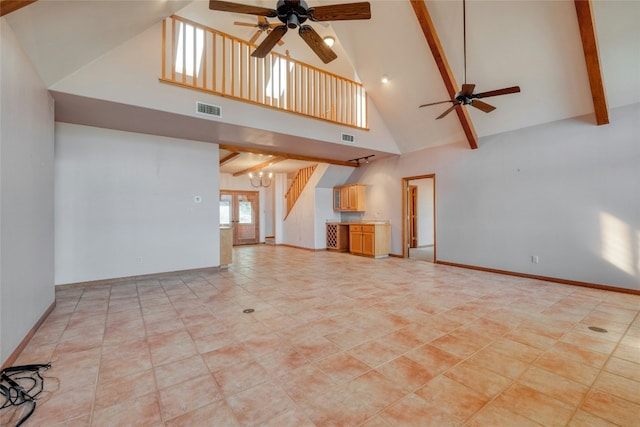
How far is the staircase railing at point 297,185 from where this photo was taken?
9.44m

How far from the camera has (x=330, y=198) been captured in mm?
9461

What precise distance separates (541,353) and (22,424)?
3747 millimetres

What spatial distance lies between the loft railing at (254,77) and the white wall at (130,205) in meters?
1.48

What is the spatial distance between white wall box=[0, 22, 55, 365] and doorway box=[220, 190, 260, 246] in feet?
23.3

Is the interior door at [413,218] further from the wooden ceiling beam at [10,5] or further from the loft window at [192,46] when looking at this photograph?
the wooden ceiling beam at [10,5]

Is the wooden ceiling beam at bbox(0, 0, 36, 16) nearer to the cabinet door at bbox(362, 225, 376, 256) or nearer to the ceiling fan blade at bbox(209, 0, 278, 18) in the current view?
the ceiling fan blade at bbox(209, 0, 278, 18)

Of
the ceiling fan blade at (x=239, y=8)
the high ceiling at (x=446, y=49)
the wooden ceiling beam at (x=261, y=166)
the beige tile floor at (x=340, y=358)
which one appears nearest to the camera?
the beige tile floor at (x=340, y=358)

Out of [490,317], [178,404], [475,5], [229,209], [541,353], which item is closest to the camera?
[178,404]

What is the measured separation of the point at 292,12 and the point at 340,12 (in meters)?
0.51

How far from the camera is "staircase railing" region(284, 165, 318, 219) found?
31.0 feet

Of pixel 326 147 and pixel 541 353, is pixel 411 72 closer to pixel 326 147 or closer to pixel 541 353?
pixel 326 147

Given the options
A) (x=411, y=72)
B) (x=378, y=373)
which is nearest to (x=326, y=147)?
(x=411, y=72)

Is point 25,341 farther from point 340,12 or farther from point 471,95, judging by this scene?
point 471,95

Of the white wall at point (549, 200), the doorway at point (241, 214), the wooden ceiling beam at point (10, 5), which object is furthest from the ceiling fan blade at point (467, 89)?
the doorway at point (241, 214)
